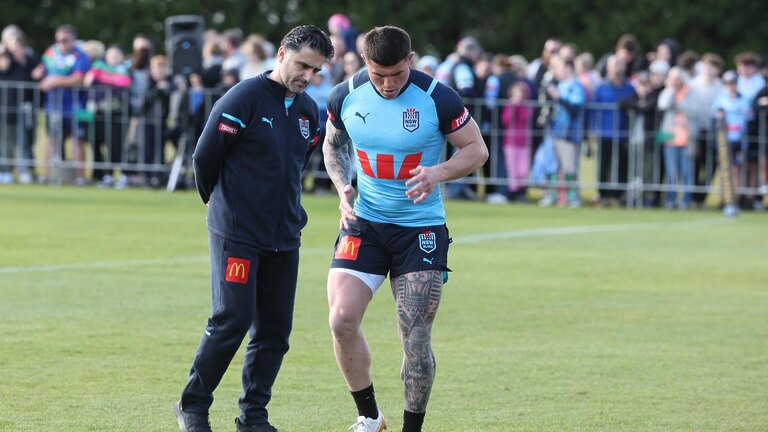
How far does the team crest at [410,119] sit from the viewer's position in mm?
6973

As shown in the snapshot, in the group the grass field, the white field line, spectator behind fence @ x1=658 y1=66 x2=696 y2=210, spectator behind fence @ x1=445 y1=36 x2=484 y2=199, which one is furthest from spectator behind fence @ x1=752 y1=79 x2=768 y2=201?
spectator behind fence @ x1=445 y1=36 x2=484 y2=199

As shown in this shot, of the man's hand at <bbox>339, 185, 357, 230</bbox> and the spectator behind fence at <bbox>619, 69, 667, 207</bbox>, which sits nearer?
the man's hand at <bbox>339, 185, 357, 230</bbox>

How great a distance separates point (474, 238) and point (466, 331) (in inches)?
264

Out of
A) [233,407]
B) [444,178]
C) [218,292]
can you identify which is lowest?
[233,407]

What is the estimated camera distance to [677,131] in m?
21.7

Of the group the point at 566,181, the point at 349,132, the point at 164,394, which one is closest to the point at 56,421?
the point at 164,394

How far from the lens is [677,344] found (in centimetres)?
1027

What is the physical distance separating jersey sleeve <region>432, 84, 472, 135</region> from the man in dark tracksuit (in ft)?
1.85

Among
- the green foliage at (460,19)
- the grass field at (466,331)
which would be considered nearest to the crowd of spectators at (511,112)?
the grass field at (466,331)

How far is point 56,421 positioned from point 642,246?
10671 millimetres

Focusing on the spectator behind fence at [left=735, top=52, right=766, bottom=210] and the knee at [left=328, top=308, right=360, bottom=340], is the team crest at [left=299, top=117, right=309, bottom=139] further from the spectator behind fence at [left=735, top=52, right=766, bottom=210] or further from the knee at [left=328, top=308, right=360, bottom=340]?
the spectator behind fence at [left=735, top=52, right=766, bottom=210]

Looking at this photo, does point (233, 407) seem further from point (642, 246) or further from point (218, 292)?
point (642, 246)

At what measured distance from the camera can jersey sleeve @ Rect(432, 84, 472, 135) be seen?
696 centimetres

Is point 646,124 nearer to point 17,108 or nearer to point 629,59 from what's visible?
point 629,59
